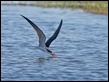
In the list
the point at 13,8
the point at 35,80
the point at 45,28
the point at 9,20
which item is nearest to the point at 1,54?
the point at 35,80

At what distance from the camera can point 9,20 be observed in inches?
850

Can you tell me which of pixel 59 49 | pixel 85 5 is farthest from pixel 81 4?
pixel 59 49

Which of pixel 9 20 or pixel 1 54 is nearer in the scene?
pixel 1 54

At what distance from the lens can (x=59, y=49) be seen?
46.5 ft

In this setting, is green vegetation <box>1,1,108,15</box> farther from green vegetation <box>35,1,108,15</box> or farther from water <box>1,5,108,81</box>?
water <box>1,5,108,81</box>

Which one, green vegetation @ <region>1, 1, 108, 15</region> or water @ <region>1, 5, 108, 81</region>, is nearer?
water @ <region>1, 5, 108, 81</region>

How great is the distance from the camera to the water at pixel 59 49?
10.6 m

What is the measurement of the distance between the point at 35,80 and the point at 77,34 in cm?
804

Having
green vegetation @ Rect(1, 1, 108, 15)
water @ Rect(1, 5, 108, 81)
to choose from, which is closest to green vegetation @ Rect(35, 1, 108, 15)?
green vegetation @ Rect(1, 1, 108, 15)

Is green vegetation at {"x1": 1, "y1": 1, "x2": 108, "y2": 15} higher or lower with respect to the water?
lower

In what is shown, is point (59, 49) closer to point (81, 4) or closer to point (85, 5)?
point (85, 5)

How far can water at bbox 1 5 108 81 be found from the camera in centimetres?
1055

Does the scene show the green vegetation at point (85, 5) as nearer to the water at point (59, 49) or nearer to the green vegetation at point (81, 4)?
the green vegetation at point (81, 4)

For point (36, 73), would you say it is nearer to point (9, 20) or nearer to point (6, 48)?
point (6, 48)
